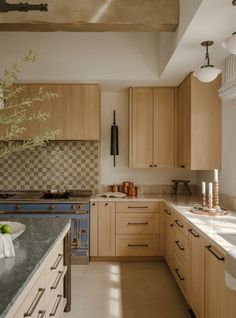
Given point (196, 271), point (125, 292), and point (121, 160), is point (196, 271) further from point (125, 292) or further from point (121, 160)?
point (121, 160)

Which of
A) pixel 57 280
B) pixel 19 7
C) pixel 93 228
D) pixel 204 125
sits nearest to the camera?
pixel 19 7

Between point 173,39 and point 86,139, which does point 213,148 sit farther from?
point 86,139

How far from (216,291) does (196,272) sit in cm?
48

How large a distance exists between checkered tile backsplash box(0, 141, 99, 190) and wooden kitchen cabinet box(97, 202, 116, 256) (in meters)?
0.61

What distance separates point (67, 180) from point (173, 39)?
247 cm

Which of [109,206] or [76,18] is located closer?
[76,18]

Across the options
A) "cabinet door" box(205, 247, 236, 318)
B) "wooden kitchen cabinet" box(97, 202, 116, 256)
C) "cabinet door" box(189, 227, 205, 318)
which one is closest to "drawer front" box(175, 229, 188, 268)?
"cabinet door" box(189, 227, 205, 318)

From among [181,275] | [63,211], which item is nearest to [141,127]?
[63,211]

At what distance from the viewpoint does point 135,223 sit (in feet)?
12.4

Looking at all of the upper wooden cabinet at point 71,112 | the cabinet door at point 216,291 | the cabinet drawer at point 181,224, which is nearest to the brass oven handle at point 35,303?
the cabinet door at point 216,291

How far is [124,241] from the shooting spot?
3.79 m

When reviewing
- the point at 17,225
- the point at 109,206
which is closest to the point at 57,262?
the point at 17,225

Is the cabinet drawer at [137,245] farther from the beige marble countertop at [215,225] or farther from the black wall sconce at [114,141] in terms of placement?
the black wall sconce at [114,141]

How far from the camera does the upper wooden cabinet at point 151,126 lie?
13.2ft
